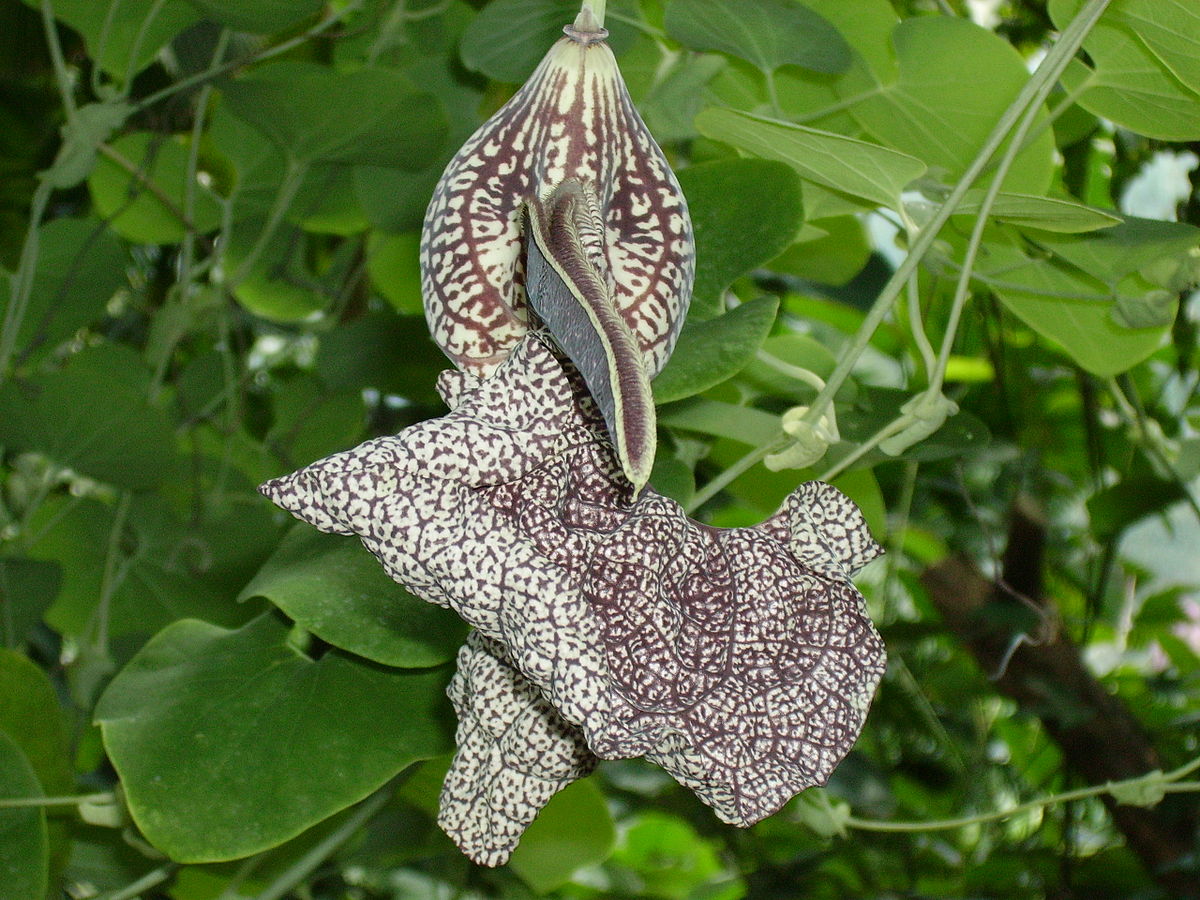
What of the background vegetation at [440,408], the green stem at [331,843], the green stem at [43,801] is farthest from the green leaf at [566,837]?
the green stem at [43,801]

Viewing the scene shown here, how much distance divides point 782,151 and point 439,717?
28cm

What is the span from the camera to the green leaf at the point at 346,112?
65cm

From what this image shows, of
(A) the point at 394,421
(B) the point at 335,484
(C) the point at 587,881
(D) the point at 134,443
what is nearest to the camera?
(B) the point at 335,484

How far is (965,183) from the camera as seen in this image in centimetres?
41

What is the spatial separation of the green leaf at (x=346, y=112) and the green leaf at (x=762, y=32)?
0.62 feet

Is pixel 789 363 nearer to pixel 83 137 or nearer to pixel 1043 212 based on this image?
pixel 1043 212

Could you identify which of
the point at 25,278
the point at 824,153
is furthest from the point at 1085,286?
the point at 25,278

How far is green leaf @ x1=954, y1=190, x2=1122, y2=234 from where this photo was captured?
43 cm

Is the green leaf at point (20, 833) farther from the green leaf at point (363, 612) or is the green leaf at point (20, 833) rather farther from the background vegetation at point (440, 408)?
the green leaf at point (363, 612)

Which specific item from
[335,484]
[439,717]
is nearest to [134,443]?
[439,717]

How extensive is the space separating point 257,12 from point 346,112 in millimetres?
79

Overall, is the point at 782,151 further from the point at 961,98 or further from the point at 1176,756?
the point at 1176,756

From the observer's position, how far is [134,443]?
811mm

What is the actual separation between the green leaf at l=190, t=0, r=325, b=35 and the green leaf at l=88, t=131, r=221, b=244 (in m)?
0.25
